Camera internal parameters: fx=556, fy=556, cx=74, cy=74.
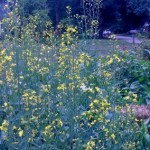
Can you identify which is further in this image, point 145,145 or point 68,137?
point 145,145

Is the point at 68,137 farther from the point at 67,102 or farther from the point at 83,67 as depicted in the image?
the point at 83,67

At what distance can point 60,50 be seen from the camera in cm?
542

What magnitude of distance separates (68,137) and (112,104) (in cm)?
43

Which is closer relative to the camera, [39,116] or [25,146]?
[25,146]

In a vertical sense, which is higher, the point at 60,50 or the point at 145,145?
the point at 60,50

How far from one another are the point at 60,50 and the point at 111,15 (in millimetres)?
17543

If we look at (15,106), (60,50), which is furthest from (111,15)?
(15,106)

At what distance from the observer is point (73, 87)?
376cm

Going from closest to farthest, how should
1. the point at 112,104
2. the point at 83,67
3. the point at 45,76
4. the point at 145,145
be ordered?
the point at 112,104 < the point at 145,145 < the point at 45,76 < the point at 83,67

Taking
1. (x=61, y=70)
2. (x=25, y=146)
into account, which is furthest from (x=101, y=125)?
(x=61, y=70)

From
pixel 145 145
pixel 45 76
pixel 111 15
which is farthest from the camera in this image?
pixel 111 15

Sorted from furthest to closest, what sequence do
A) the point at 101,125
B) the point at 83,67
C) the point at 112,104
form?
1. the point at 83,67
2. the point at 112,104
3. the point at 101,125

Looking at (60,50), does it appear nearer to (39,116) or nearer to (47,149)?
(39,116)

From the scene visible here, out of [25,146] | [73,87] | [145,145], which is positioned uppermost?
[73,87]
